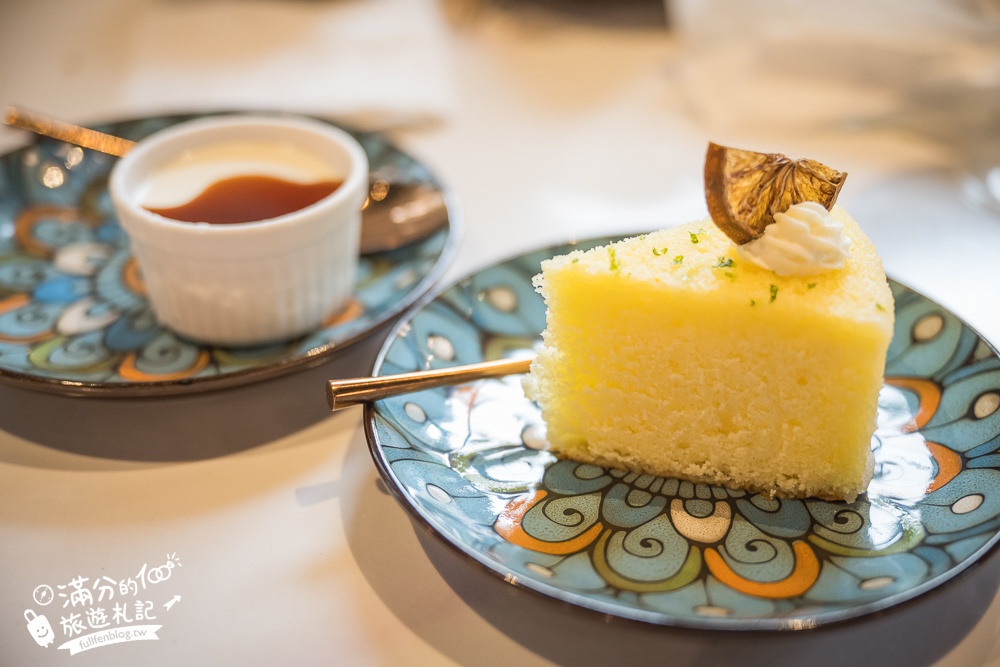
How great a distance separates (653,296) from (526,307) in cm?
37

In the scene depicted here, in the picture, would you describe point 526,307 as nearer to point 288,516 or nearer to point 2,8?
point 288,516

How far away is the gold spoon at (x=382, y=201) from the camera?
171 cm

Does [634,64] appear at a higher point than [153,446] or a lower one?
higher

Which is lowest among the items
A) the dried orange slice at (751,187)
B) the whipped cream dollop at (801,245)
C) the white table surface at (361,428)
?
the white table surface at (361,428)

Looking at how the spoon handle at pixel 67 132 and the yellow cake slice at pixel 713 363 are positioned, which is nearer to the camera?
the yellow cake slice at pixel 713 363

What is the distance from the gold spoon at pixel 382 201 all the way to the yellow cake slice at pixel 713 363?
547mm

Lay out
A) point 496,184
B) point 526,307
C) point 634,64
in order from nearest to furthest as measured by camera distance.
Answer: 1. point 526,307
2. point 496,184
3. point 634,64

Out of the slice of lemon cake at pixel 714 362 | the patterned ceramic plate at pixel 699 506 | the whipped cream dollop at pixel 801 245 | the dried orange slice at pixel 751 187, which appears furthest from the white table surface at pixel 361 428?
the dried orange slice at pixel 751 187

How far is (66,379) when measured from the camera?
126cm

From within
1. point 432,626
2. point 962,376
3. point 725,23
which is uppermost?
point 725,23

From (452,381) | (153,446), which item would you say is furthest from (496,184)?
(153,446)

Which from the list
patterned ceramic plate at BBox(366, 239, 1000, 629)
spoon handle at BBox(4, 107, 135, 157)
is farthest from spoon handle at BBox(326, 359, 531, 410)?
spoon handle at BBox(4, 107, 135, 157)

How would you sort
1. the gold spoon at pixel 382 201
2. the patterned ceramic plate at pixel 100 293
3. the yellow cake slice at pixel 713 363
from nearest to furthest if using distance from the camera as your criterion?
1. the yellow cake slice at pixel 713 363
2. the patterned ceramic plate at pixel 100 293
3. the gold spoon at pixel 382 201

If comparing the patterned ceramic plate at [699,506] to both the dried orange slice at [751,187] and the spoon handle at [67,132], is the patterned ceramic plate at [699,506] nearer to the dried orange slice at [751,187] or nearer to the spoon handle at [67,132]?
the dried orange slice at [751,187]
